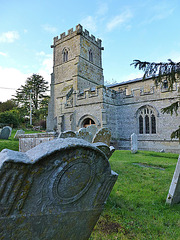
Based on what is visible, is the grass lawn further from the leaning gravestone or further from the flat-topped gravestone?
the flat-topped gravestone

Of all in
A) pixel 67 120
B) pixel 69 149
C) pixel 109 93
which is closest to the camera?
pixel 69 149

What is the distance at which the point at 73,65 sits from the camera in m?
21.8

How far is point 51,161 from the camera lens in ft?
3.62

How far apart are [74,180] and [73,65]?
73.9ft

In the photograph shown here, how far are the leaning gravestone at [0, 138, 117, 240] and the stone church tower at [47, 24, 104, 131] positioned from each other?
17.5 meters

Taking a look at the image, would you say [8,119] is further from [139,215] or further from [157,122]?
[139,215]

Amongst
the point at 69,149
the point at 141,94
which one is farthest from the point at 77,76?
the point at 69,149

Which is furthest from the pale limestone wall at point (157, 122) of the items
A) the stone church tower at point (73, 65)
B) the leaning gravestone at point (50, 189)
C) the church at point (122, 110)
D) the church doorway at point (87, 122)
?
the leaning gravestone at point (50, 189)

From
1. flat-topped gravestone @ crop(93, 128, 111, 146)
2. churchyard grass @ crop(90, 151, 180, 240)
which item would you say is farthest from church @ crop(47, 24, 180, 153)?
churchyard grass @ crop(90, 151, 180, 240)

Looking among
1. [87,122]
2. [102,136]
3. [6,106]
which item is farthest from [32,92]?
[102,136]

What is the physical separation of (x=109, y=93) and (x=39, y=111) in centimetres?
2208

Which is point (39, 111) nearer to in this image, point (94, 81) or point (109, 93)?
point (94, 81)

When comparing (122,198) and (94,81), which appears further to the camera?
(94,81)

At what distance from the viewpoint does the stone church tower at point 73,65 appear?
20703mm
